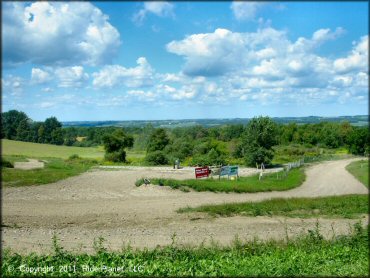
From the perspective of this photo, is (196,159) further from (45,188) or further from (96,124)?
(96,124)

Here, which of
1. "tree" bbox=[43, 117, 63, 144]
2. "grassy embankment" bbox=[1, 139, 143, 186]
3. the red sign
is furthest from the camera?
"tree" bbox=[43, 117, 63, 144]

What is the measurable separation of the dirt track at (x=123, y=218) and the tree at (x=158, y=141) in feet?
63.9

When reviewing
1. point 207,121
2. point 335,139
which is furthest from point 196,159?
point 335,139

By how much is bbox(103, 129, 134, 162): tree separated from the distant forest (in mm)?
936

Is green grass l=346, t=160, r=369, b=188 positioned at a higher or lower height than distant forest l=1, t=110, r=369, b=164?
lower

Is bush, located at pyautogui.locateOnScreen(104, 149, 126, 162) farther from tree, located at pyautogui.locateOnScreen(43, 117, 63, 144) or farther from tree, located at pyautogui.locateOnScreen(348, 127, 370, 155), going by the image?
tree, located at pyautogui.locateOnScreen(348, 127, 370, 155)

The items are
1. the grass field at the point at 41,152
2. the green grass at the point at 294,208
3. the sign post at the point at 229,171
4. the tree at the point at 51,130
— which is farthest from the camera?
the tree at the point at 51,130

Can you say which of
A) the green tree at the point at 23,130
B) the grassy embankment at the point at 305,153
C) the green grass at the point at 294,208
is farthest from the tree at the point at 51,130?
the green grass at the point at 294,208

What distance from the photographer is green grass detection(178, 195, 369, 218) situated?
63.3 ft

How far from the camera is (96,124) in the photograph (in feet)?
279

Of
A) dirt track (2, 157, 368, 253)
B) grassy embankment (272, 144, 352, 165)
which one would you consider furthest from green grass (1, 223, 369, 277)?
grassy embankment (272, 144, 352, 165)

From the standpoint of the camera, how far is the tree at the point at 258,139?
111 feet

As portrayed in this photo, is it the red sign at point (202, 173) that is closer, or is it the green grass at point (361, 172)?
the red sign at point (202, 173)

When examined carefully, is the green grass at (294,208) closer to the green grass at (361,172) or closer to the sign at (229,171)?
the sign at (229,171)
